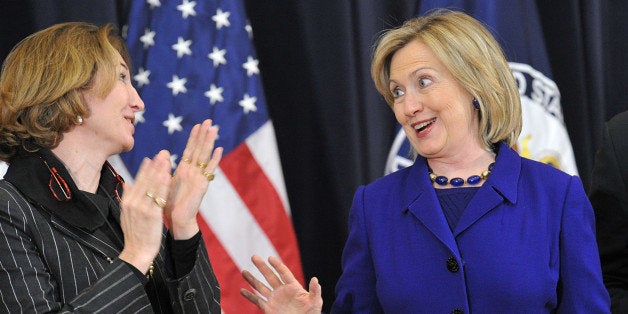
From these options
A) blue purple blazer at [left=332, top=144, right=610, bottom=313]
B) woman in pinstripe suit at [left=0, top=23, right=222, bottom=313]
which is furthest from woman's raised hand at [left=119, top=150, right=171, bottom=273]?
blue purple blazer at [left=332, top=144, right=610, bottom=313]

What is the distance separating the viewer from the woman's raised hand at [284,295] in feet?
7.20

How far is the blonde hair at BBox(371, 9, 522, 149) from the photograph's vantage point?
91.4 inches

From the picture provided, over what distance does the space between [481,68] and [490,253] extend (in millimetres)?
487

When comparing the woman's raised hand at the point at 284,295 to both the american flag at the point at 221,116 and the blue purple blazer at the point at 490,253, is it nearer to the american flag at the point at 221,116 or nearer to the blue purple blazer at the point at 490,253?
the blue purple blazer at the point at 490,253

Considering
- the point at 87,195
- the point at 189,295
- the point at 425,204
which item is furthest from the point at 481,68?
the point at 87,195

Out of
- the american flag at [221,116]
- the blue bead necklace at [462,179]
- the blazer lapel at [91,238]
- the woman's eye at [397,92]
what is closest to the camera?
the blazer lapel at [91,238]

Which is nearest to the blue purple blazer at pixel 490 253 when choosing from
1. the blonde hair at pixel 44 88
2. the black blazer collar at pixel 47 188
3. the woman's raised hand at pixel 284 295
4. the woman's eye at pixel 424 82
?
the woman's raised hand at pixel 284 295

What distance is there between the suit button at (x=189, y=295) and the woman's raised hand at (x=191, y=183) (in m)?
0.13

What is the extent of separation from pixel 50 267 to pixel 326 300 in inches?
57.6

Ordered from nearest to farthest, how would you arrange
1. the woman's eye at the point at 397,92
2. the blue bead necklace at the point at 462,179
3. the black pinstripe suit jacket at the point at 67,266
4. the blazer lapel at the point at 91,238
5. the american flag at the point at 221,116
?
the black pinstripe suit jacket at the point at 67,266
the blazer lapel at the point at 91,238
the blue bead necklace at the point at 462,179
the woman's eye at the point at 397,92
the american flag at the point at 221,116

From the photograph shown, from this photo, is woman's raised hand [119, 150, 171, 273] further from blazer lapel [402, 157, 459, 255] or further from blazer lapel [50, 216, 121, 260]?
blazer lapel [402, 157, 459, 255]

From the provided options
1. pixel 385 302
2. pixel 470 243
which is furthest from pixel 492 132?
pixel 385 302

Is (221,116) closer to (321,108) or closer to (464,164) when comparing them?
(321,108)

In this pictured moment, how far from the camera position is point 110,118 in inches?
87.7
